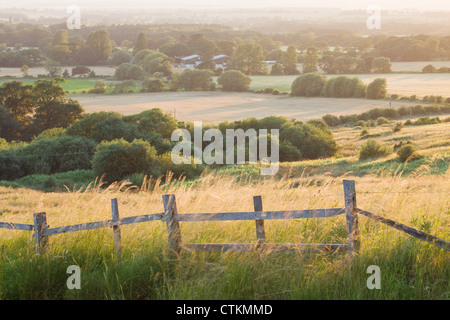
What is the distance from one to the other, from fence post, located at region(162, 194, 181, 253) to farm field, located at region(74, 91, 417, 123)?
60636mm

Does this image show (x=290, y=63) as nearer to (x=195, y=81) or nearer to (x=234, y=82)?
(x=234, y=82)

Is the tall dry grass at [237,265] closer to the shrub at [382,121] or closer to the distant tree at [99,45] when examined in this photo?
the shrub at [382,121]

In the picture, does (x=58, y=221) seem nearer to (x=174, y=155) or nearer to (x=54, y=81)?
(x=174, y=155)

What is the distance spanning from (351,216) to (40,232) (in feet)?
11.0

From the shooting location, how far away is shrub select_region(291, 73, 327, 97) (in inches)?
3590

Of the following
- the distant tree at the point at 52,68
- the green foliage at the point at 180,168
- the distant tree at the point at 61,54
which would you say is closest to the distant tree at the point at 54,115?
the green foliage at the point at 180,168

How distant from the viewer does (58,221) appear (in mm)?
7059

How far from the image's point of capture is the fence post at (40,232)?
5.34 m

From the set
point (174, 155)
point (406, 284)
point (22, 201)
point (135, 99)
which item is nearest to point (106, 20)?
point (135, 99)

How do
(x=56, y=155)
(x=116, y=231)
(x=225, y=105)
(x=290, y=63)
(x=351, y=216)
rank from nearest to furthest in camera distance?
(x=351, y=216) < (x=116, y=231) < (x=56, y=155) < (x=225, y=105) < (x=290, y=63)

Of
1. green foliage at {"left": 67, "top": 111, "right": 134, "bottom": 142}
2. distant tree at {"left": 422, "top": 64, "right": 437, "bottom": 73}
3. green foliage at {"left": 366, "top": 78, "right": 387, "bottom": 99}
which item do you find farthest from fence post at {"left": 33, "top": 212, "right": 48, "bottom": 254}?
distant tree at {"left": 422, "top": 64, "right": 437, "bottom": 73}

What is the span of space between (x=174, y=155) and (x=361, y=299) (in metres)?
31.2

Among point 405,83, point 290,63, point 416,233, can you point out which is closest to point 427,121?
point 405,83

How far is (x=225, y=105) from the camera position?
8112cm
